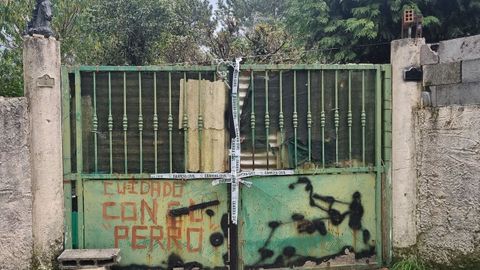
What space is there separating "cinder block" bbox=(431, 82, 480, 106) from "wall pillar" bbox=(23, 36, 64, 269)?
3.61 m

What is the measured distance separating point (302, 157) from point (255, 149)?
0.48 metres

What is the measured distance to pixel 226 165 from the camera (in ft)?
14.3

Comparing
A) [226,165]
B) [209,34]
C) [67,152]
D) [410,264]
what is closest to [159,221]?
[226,165]

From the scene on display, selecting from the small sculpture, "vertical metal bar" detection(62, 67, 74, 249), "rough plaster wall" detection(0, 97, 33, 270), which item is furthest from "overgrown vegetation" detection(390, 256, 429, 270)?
the small sculpture

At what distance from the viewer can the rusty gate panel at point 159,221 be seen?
4.28m

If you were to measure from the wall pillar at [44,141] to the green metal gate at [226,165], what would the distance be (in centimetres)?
10

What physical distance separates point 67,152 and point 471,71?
3.79 meters

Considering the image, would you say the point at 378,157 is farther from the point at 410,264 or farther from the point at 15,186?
the point at 15,186

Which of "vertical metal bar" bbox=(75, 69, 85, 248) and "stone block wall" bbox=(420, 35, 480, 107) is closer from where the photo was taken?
"stone block wall" bbox=(420, 35, 480, 107)

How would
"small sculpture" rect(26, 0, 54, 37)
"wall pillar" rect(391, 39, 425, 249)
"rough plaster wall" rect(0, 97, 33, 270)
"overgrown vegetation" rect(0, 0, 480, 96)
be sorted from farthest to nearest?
"overgrown vegetation" rect(0, 0, 480, 96), "wall pillar" rect(391, 39, 425, 249), "small sculpture" rect(26, 0, 54, 37), "rough plaster wall" rect(0, 97, 33, 270)

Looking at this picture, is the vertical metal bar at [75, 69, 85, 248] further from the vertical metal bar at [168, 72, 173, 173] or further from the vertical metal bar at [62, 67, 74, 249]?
the vertical metal bar at [168, 72, 173, 173]

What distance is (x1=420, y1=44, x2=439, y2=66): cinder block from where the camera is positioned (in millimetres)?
4363

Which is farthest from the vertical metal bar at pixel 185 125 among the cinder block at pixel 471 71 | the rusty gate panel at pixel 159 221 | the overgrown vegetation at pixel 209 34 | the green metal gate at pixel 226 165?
the cinder block at pixel 471 71

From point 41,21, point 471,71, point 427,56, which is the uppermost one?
point 41,21
